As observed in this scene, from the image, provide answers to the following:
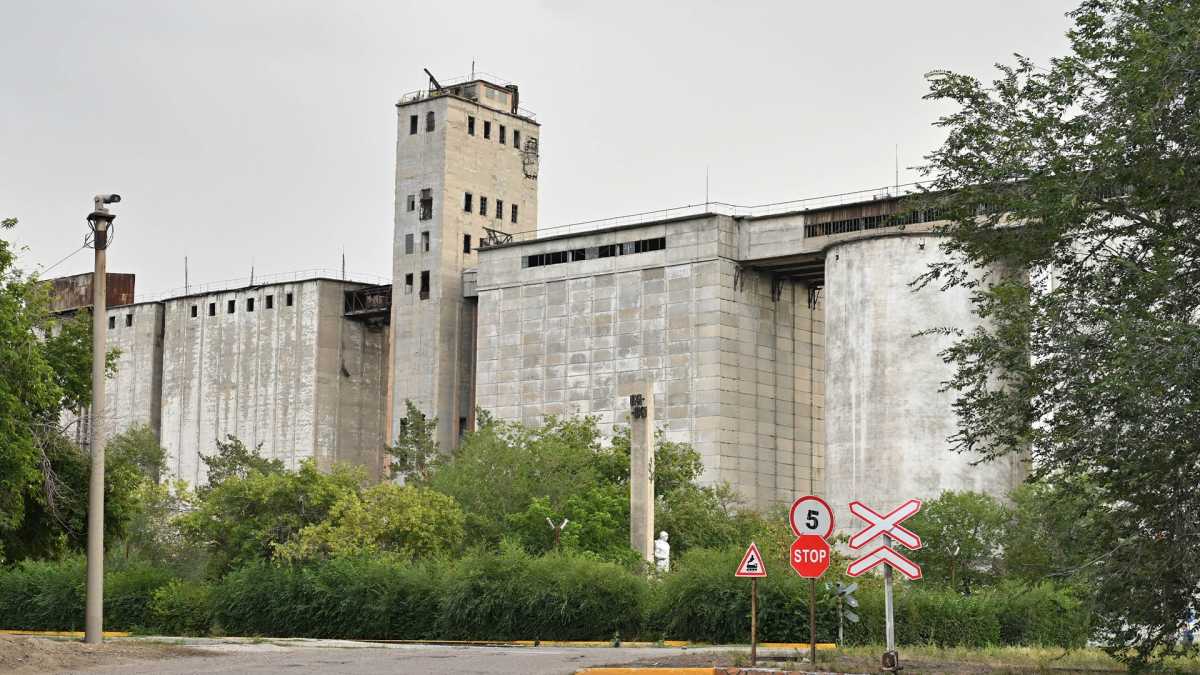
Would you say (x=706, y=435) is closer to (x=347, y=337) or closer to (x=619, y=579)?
(x=347, y=337)

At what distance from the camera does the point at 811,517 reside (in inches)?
1008

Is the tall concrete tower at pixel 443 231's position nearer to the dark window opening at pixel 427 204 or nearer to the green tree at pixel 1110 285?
the dark window opening at pixel 427 204

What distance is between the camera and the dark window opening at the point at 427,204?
11969 centimetres

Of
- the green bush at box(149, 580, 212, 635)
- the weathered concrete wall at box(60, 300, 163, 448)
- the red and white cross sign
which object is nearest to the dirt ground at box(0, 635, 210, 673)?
the red and white cross sign

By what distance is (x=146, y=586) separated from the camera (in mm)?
55094

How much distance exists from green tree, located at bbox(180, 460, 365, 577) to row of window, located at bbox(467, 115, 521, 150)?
59000 mm

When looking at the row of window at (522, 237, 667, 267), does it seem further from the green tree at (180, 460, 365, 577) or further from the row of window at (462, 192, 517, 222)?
the green tree at (180, 460, 365, 577)

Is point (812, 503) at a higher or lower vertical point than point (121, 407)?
lower

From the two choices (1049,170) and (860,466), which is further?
(860,466)

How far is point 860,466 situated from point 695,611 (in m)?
54.2

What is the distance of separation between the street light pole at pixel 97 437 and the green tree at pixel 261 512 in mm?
30945

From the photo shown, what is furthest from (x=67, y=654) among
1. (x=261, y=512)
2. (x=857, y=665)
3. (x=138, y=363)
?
(x=138, y=363)

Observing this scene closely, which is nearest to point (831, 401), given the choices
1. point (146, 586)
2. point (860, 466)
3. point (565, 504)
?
point (860, 466)

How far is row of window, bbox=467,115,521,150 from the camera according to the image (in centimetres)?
12181
